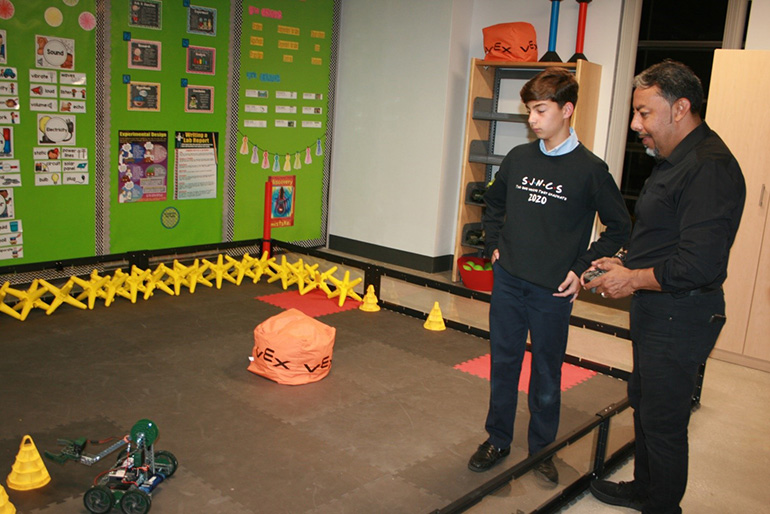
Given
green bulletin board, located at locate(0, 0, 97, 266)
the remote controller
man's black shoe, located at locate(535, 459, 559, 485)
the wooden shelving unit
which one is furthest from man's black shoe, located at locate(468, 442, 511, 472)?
green bulletin board, located at locate(0, 0, 97, 266)

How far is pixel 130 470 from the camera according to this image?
285cm

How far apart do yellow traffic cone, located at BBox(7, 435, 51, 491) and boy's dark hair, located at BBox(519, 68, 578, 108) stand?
2.38 metres

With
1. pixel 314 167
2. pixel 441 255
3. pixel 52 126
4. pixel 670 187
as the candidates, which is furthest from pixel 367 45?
pixel 670 187

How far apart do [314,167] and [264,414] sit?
4.22 meters

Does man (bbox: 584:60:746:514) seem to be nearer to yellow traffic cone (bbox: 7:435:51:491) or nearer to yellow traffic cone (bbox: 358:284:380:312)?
yellow traffic cone (bbox: 7:435:51:491)

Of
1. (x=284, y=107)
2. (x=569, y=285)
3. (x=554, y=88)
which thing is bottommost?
(x=569, y=285)

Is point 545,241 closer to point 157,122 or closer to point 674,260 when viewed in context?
point 674,260

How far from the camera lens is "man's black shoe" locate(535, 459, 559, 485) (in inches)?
114

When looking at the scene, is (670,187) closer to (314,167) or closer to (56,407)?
(56,407)

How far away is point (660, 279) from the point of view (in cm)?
238

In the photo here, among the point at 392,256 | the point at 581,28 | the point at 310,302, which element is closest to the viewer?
the point at 310,302

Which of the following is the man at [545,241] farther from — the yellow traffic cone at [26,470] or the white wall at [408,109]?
the white wall at [408,109]

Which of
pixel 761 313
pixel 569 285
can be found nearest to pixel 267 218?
pixel 761 313

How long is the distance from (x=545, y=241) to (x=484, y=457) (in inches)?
39.7
